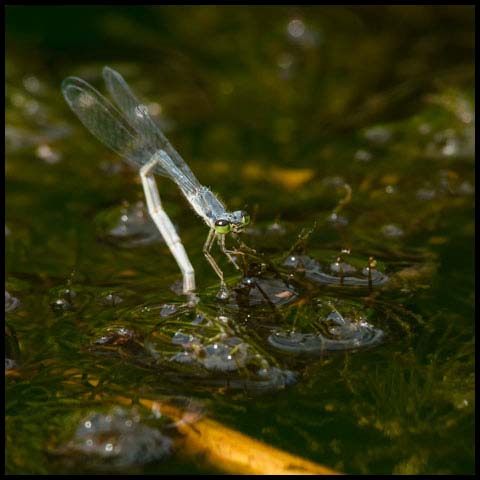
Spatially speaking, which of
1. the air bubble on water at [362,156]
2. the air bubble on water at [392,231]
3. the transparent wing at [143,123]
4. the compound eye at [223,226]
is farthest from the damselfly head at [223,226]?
the air bubble on water at [362,156]

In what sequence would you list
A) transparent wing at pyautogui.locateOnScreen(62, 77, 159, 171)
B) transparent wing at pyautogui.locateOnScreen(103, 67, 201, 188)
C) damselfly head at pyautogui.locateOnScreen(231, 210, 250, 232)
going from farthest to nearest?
transparent wing at pyautogui.locateOnScreen(62, 77, 159, 171), transparent wing at pyautogui.locateOnScreen(103, 67, 201, 188), damselfly head at pyautogui.locateOnScreen(231, 210, 250, 232)

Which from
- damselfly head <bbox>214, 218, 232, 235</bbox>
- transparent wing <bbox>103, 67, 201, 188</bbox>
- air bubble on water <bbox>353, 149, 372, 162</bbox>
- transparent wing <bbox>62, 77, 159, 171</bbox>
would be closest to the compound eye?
damselfly head <bbox>214, 218, 232, 235</bbox>

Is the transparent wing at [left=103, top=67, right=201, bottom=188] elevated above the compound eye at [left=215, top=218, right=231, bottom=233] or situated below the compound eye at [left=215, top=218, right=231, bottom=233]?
above

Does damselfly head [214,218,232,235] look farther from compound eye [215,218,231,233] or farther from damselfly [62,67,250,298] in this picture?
damselfly [62,67,250,298]

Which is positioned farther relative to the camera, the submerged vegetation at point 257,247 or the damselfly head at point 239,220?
the damselfly head at point 239,220

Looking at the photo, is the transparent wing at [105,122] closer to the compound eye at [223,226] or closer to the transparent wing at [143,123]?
the transparent wing at [143,123]

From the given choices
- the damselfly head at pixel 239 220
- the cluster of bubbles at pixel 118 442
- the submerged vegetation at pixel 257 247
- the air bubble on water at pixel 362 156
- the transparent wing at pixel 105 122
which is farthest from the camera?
the air bubble on water at pixel 362 156

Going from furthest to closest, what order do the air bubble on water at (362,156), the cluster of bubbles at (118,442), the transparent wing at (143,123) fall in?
the air bubble on water at (362,156) → the transparent wing at (143,123) → the cluster of bubbles at (118,442)
